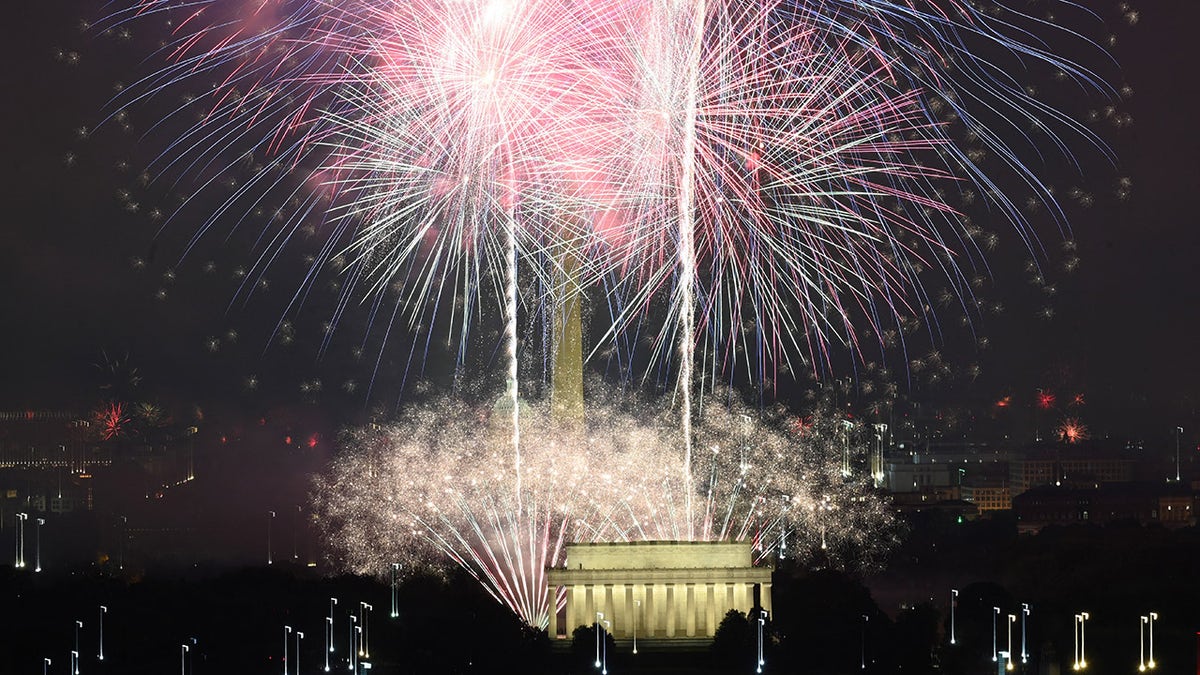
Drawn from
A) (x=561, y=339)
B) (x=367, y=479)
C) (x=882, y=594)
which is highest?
(x=561, y=339)

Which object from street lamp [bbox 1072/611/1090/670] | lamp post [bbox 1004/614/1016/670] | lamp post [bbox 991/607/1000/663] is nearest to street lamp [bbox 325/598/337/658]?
lamp post [bbox 1004/614/1016/670]

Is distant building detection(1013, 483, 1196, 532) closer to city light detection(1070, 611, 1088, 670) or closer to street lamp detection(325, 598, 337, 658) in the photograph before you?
city light detection(1070, 611, 1088, 670)

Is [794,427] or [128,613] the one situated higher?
[794,427]

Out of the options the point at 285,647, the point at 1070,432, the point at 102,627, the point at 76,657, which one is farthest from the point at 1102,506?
the point at 76,657

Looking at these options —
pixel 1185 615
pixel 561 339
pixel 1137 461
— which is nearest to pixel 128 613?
pixel 561 339

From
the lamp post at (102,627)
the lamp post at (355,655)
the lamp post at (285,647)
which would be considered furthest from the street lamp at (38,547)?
the lamp post at (355,655)

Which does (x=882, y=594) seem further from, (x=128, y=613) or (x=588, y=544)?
(x=128, y=613)
